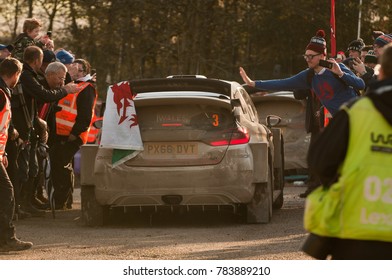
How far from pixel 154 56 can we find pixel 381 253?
91.6 feet

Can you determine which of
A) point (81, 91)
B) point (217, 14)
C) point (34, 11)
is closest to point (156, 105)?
point (81, 91)

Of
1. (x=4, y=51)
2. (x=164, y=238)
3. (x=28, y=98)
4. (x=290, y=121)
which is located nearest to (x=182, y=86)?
(x=28, y=98)

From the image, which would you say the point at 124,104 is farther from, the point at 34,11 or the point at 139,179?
the point at 34,11

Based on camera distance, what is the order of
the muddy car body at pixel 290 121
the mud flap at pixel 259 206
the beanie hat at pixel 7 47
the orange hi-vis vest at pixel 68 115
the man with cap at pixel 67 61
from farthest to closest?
1. the muddy car body at pixel 290 121
2. the man with cap at pixel 67 61
3. the orange hi-vis vest at pixel 68 115
4. the beanie hat at pixel 7 47
5. the mud flap at pixel 259 206

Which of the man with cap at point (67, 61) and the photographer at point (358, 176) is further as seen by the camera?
the man with cap at point (67, 61)

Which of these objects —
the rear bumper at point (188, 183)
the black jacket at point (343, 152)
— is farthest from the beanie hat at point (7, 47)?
the black jacket at point (343, 152)

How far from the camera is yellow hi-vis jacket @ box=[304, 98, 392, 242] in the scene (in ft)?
19.5

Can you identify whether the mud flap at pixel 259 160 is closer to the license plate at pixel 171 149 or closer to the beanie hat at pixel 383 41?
the license plate at pixel 171 149

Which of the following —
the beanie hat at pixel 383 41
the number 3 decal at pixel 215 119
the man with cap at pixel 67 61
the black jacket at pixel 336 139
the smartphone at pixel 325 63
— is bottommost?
the number 3 decal at pixel 215 119

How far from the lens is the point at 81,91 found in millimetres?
15969

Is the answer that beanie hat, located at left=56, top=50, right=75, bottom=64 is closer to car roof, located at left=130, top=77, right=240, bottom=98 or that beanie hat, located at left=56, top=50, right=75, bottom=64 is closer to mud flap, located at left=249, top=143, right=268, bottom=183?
car roof, located at left=130, top=77, right=240, bottom=98

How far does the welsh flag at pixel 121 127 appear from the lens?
42.7 ft

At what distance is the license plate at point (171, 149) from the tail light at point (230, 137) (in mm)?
177

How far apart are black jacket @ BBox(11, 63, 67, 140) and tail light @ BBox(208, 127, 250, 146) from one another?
2081mm
